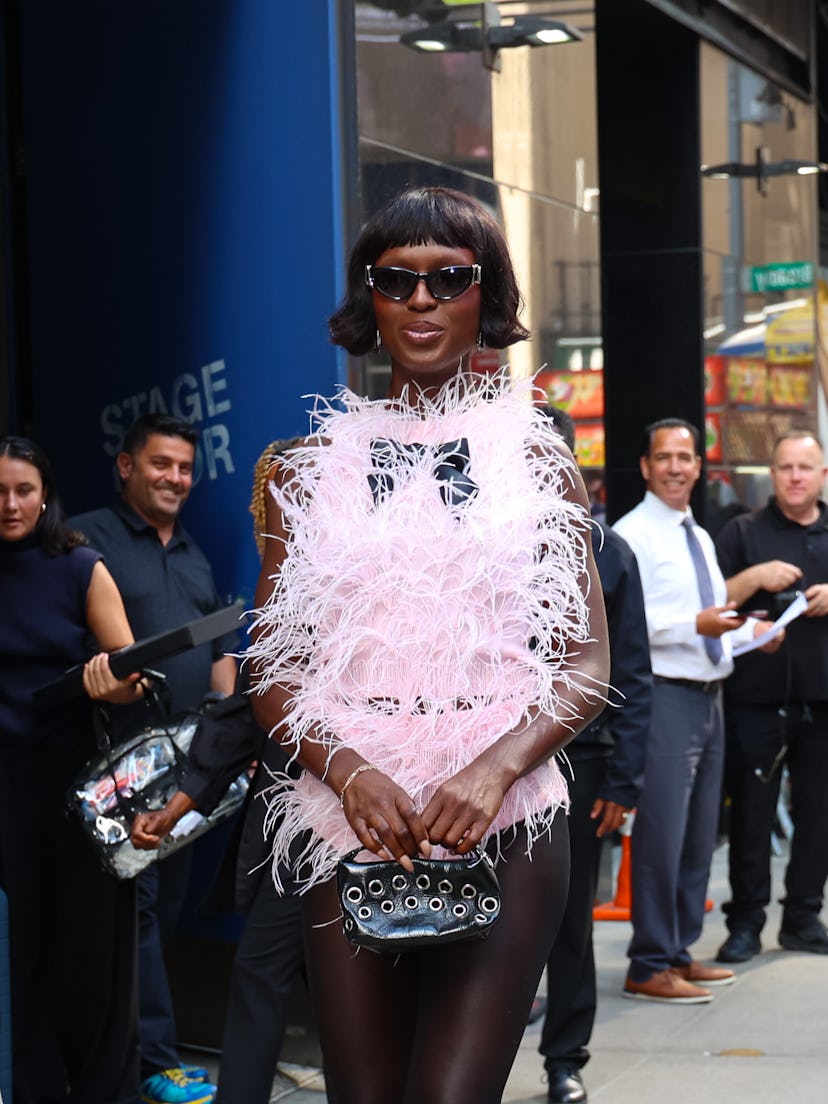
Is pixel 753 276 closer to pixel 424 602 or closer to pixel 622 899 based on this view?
pixel 622 899

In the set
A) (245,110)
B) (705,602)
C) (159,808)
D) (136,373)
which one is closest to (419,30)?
(245,110)

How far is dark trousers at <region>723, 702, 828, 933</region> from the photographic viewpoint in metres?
7.65

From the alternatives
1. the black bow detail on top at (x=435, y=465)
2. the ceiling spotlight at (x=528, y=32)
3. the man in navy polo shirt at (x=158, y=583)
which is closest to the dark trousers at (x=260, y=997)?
the man in navy polo shirt at (x=158, y=583)

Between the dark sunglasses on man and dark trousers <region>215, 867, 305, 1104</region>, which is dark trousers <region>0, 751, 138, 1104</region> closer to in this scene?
dark trousers <region>215, 867, 305, 1104</region>

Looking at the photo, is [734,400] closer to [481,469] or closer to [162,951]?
[162,951]

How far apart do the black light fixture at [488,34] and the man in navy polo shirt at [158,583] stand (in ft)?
5.84

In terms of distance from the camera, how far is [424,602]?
108 inches

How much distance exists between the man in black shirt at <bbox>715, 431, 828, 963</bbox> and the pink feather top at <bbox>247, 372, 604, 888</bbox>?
16.0ft

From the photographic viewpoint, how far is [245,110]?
5.68 metres

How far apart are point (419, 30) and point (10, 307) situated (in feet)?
5.83

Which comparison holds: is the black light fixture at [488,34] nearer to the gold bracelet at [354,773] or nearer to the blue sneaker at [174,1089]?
the blue sneaker at [174,1089]

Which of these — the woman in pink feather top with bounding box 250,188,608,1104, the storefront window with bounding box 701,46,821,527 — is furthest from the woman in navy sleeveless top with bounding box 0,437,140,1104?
the storefront window with bounding box 701,46,821,527

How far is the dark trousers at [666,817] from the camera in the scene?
683 centimetres

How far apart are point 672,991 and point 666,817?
0.67 meters
